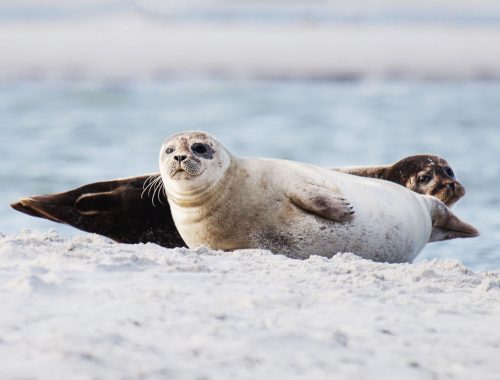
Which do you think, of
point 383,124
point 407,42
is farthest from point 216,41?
point 383,124

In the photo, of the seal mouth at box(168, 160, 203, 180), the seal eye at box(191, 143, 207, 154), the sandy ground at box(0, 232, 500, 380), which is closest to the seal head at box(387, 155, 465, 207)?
the seal eye at box(191, 143, 207, 154)

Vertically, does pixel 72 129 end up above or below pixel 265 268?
above

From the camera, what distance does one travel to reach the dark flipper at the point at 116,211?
6133 mm

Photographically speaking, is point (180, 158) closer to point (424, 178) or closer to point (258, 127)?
point (424, 178)

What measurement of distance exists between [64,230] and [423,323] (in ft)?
13.5

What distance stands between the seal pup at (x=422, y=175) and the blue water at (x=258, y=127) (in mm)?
374

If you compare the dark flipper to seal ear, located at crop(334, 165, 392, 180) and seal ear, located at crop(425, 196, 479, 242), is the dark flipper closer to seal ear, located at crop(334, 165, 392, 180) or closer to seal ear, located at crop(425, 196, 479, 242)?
seal ear, located at crop(334, 165, 392, 180)

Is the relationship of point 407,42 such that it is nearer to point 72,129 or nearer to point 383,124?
point 383,124

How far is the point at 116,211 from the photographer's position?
6156mm

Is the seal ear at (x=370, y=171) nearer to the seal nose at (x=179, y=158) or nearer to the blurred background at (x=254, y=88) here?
the blurred background at (x=254, y=88)

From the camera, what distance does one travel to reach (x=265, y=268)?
4.73 m

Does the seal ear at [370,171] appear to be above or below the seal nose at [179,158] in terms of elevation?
above

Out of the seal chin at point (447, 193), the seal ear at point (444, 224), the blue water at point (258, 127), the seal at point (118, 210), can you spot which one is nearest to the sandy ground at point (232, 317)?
the seal at point (118, 210)

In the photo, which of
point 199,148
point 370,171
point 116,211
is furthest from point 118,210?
point 370,171
